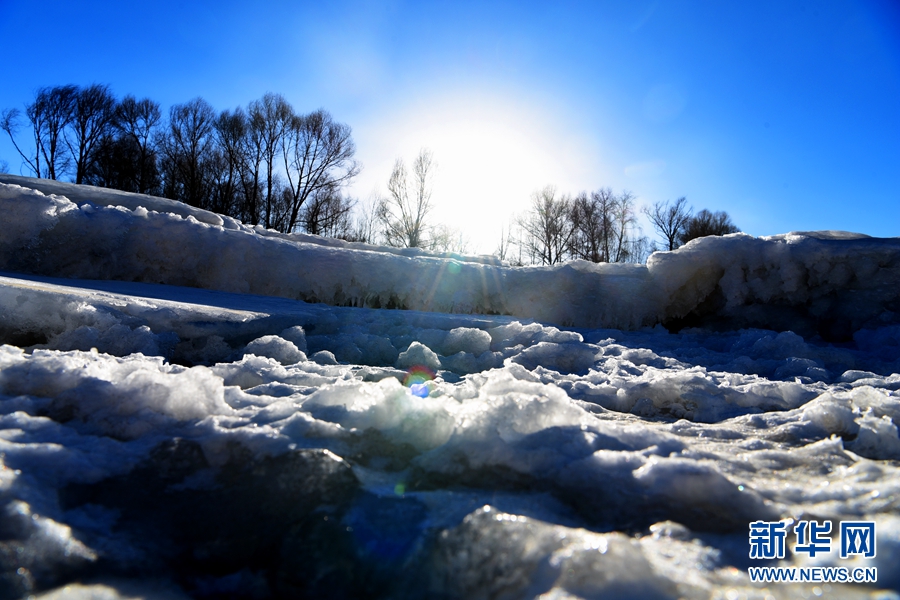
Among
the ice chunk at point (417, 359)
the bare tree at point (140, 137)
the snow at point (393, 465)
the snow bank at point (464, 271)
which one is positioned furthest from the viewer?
the bare tree at point (140, 137)

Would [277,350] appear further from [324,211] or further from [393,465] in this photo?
[324,211]

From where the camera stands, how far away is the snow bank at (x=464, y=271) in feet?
11.9

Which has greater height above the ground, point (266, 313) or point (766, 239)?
point (766, 239)

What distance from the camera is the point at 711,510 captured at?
93cm

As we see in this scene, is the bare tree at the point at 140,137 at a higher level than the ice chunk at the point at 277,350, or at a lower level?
higher

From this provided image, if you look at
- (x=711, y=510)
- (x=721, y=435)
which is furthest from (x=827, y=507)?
(x=721, y=435)

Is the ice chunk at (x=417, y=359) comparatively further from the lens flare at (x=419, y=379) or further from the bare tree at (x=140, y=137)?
the bare tree at (x=140, y=137)

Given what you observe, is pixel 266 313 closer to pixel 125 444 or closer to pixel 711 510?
pixel 125 444

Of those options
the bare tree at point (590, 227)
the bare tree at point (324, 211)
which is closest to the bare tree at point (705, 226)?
the bare tree at point (590, 227)

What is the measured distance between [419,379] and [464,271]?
256 cm

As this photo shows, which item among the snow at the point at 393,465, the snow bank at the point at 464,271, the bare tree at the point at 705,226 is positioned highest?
the bare tree at the point at 705,226

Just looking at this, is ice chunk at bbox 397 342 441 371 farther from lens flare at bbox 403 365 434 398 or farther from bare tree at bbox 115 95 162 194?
bare tree at bbox 115 95 162 194

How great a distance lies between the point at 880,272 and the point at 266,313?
4831 millimetres

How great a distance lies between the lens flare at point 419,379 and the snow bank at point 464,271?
1938 millimetres
